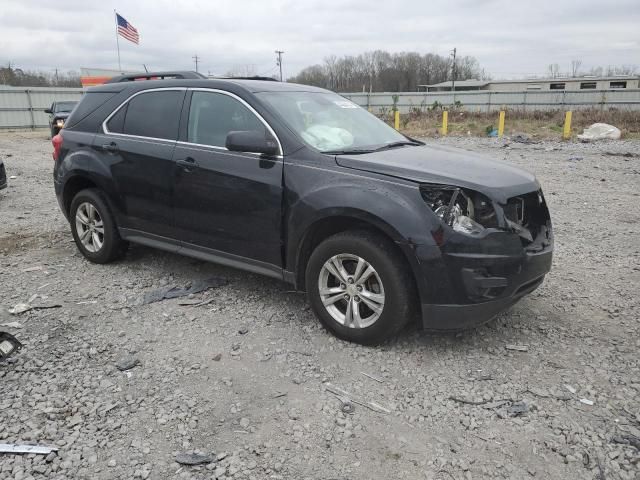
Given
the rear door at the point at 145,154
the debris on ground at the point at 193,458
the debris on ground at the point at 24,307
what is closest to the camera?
the debris on ground at the point at 193,458

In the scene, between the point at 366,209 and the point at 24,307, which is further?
the point at 24,307

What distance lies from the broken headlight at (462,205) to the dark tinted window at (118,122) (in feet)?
10.3

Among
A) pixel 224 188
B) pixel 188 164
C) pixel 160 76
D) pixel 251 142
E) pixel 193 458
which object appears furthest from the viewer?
pixel 160 76

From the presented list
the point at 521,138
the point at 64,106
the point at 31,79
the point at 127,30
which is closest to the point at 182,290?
the point at 521,138

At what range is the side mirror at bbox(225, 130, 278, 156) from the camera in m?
3.90

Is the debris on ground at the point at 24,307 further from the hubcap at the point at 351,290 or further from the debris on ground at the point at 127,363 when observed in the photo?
the hubcap at the point at 351,290

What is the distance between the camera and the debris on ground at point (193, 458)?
2.62 metres

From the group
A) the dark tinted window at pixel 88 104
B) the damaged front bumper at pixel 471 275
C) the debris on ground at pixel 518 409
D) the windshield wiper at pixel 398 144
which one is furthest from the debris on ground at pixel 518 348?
the dark tinted window at pixel 88 104

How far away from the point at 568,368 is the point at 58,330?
3645mm

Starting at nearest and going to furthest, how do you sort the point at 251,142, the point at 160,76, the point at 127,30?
1. the point at 251,142
2. the point at 160,76
3. the point at 127,30

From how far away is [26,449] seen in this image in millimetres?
2686

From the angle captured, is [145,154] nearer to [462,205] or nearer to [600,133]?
[462,205]

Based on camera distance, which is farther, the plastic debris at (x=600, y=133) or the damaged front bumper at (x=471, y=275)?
the plastic debris at (x=600, y=133)

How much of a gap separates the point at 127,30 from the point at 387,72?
6094cm
